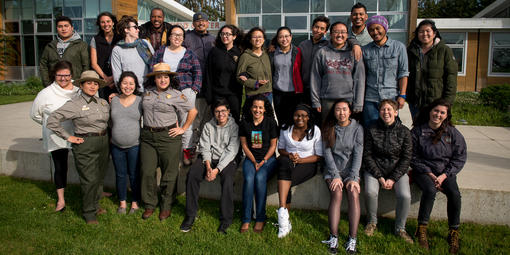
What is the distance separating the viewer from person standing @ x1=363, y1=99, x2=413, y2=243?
→ 3.64 metres

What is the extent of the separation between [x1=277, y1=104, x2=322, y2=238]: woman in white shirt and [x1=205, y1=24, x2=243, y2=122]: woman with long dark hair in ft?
3.31

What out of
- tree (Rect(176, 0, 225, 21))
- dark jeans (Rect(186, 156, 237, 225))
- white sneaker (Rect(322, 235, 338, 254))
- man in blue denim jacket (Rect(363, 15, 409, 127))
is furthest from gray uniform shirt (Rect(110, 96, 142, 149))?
tree (Rect(176, 0, 225, 21))

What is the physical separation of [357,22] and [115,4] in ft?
58.1

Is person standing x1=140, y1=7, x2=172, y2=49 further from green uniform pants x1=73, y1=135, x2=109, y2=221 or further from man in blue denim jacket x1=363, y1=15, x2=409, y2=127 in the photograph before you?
man in blue denim jacket x1=363, y1=15, x2=409, y2=127

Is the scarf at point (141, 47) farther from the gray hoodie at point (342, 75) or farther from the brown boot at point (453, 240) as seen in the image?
the brown boot at point (453, 240)

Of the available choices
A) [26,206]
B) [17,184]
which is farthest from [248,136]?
[17,184]

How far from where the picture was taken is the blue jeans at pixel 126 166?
4164 millimetres

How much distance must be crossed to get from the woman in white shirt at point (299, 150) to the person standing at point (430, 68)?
4.45 feet

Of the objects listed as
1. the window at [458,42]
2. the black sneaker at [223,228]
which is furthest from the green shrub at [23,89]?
the window at [458,42]

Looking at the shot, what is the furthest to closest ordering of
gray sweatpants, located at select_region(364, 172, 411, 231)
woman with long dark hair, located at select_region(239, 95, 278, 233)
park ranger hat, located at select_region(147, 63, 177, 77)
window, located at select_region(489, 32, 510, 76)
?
window, located at select_region(489, 32, 510, 76)
park ranger hat, located at select_region(147, 63, 177, 77)
woman with long dark hair, located at select_region(239, 95, 278, 233)
gray sweatpants, located at select_region(364, 172, 411, 231)

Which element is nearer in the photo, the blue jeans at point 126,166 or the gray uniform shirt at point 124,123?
the gray uniform shirt at point 124,123

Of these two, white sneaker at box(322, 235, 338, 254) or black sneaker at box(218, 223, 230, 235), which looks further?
black sneaker at box(218, 223, 230, 235)

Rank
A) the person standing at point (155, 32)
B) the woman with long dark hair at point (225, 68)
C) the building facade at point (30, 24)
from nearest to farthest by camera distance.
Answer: the woman with long dark hair at point (225, 68) → the person standing at point (155, 32) → the building facade at point (30, 24)

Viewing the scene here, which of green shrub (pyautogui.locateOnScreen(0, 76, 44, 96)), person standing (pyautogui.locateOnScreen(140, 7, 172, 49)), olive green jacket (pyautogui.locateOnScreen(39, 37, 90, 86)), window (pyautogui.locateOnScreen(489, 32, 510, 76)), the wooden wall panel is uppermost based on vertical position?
the wooden wall panel
